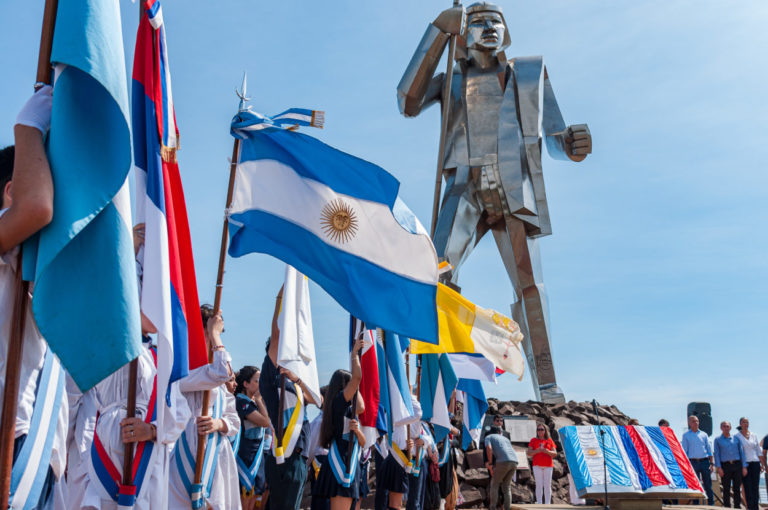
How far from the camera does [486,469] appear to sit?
13.1 metres

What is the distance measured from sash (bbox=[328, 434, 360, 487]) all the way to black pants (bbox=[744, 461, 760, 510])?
831cm

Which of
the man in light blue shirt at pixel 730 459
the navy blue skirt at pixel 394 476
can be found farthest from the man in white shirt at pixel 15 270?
the man in light blue shirt at pixel 730 459

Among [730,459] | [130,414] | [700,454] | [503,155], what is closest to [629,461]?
→ [700,454]

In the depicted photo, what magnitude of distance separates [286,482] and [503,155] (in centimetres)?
983

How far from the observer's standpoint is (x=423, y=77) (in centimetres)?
1413

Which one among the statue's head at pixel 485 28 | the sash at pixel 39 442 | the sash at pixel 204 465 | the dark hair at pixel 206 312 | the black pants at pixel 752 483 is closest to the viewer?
the sash at pixel 39 442

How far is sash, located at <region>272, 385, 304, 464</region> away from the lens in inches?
243

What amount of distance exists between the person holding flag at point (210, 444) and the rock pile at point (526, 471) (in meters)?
8.49

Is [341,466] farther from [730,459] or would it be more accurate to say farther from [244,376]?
[730,459]

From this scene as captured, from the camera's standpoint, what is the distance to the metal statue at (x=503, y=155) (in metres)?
14.7

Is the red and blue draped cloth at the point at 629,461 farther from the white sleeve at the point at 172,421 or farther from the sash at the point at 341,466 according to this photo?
the white sleeve at the point at 172,421

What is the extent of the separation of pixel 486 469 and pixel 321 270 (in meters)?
8.38

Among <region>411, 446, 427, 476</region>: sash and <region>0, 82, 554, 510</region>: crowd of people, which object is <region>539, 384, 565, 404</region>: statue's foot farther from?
<region>411, 446, 427, 476</region>: sash

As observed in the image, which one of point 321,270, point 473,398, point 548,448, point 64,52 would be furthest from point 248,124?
point 548,448
